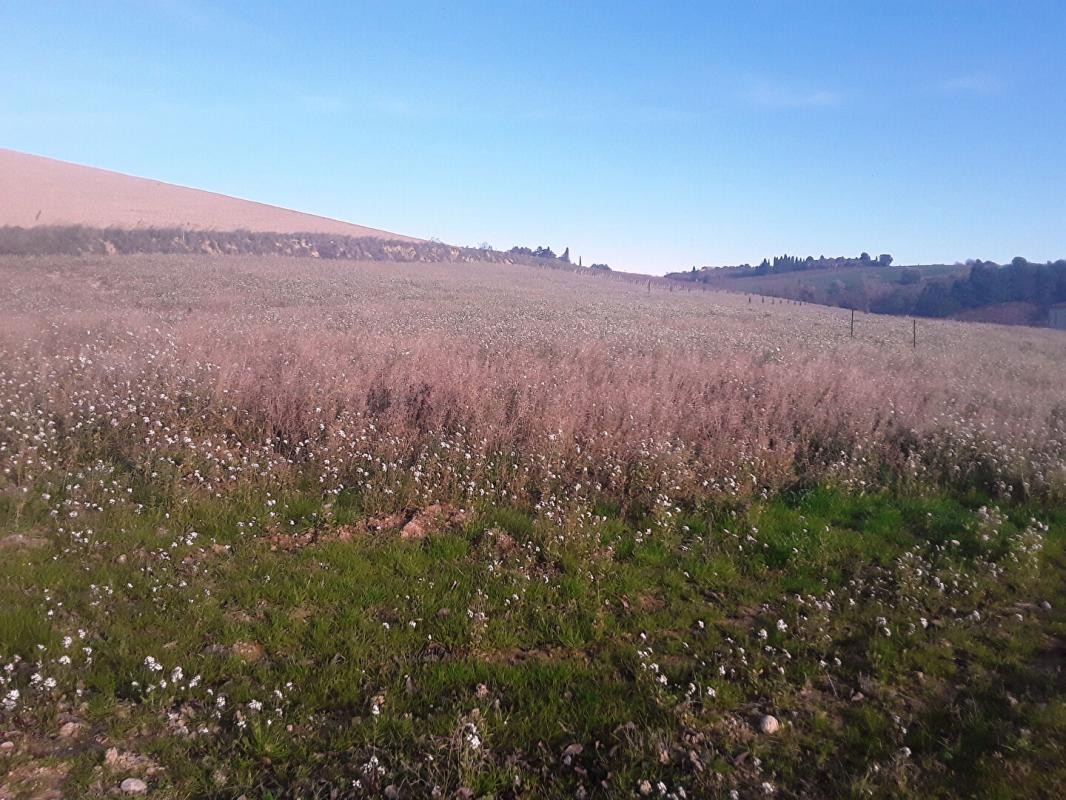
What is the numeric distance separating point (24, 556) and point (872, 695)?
5.87 m

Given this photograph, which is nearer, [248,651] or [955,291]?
[248,651]

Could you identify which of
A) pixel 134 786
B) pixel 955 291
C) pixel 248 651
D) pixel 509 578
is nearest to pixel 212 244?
pixel 509 578

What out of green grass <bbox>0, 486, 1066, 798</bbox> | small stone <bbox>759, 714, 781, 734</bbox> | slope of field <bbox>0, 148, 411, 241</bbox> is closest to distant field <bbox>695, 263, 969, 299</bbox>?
slope of field <bbox>0, 148, 411, 241</bbox>

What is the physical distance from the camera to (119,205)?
168 ft

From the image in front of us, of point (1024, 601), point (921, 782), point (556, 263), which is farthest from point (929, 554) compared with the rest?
point (556, 263)

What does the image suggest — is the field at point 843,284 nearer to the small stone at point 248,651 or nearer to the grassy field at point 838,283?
the grassy field at point 838,283

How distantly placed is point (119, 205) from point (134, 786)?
58.9m

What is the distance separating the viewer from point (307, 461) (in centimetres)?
706

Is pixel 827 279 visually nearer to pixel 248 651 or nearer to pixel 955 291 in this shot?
pixel 955 291

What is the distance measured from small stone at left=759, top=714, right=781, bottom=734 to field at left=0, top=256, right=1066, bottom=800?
0.05ft

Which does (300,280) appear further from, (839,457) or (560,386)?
(839,457)

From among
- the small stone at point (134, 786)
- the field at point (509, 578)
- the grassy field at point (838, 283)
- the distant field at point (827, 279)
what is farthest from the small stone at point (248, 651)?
the distant field at point (827, 279)

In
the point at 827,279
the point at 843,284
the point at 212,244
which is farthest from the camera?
the point at 827,279

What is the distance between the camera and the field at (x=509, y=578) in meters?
3.37
